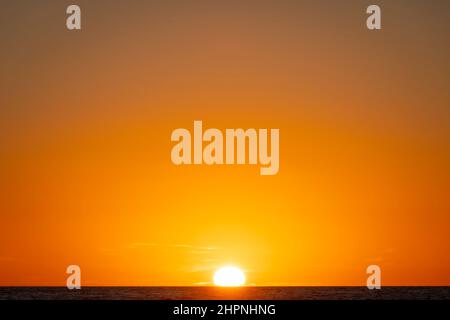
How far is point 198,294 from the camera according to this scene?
111062 millimetres

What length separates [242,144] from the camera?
53.4 metres
